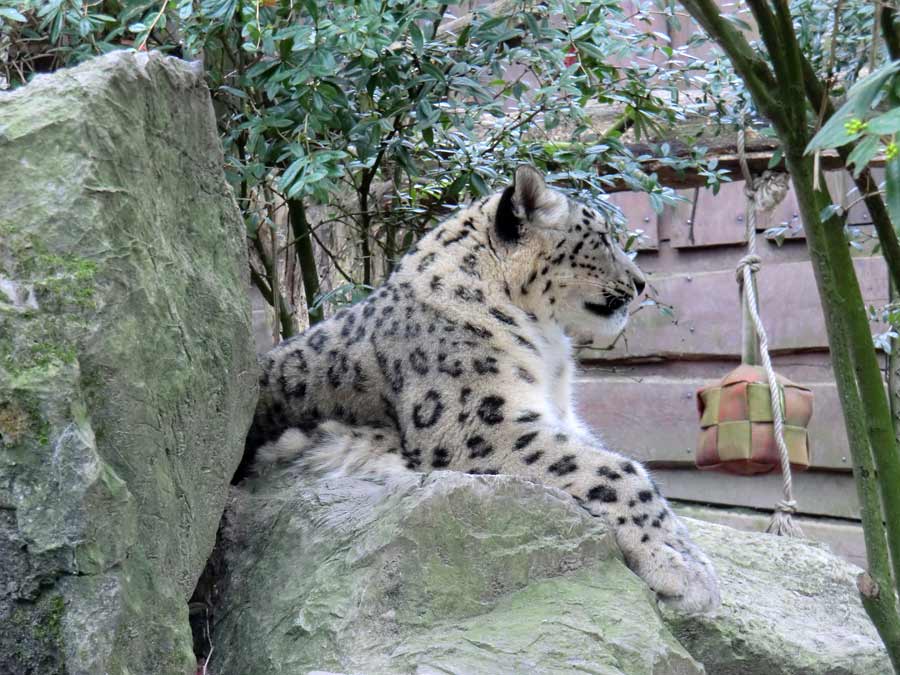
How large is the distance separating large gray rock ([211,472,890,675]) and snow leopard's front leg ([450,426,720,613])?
0.37ft

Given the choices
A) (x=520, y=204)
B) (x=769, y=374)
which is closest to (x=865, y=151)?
(x=520, y=204)

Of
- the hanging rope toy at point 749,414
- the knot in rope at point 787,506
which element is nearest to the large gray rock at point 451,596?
the knot in rope at point 787,506

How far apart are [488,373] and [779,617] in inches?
47.6

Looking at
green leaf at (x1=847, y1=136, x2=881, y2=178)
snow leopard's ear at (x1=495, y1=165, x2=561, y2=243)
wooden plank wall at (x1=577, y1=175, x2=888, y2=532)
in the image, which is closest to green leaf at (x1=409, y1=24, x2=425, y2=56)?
snow leopard's ear at (x1=495, y1=165, x2=561, y2=243)

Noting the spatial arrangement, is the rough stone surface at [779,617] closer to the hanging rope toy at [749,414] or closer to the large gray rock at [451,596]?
the large gray rock at [451,596]

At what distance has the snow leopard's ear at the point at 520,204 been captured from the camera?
4.03 m

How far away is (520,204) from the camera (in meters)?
4.07

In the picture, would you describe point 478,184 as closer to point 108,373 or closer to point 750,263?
point 750,263

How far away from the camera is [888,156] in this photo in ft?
4.78

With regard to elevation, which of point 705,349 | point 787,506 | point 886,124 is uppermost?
point 886,124

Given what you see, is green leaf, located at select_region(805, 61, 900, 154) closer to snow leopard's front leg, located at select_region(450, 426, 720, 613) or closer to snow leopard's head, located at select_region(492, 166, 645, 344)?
snow leopard's front leg, located at select_region(450, 426, 720, 613)

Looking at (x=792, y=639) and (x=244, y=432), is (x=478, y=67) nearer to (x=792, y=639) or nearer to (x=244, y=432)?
(x=244, y=432)

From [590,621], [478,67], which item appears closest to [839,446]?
[478,67]

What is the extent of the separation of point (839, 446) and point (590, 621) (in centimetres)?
593
